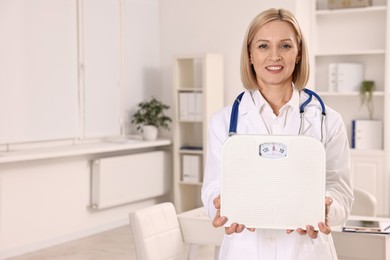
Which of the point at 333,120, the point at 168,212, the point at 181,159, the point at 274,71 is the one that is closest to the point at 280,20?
the point at 274,71

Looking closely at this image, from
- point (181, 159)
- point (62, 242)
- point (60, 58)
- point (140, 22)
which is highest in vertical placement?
point (140, 22)

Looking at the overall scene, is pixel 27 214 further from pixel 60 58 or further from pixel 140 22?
pixel 140 22

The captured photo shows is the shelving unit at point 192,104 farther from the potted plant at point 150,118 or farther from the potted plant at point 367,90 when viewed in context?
the potted plant at point 367,90

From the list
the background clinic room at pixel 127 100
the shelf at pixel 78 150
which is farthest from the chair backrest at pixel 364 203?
the shelf at pixel 78 150

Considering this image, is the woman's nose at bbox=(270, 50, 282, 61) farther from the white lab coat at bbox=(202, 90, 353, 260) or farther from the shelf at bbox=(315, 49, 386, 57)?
the shelf at bbox=(315, 49, 386, 57)

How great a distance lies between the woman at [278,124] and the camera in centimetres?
166

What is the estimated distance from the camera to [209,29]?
21.5 ft

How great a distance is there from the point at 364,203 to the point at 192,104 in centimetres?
307

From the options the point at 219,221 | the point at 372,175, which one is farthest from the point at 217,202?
the point at 372,175

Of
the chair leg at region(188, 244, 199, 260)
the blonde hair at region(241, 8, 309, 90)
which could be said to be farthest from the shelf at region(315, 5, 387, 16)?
the blonde hair at region(241, 8, 309, 90)

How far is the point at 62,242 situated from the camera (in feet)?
17.8

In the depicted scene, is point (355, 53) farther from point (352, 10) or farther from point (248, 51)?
point (248, 51)

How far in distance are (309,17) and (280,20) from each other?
495 cm

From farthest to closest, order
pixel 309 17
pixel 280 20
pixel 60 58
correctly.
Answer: pixel 309 17
pixel 60 58
pixel 280 20
